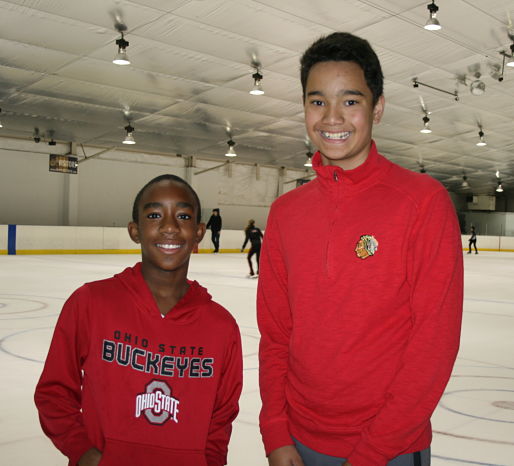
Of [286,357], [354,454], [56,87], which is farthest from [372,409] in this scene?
[56,87]

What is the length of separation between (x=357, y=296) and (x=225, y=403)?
1.86 feet

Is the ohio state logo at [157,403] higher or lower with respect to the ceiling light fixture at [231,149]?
lower

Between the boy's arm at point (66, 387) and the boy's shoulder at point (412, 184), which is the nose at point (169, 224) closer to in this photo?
the boy's arm at point (66, 387)

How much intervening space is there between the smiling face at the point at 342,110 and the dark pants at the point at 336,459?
0.71 metres

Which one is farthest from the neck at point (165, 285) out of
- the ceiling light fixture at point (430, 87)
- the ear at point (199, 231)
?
the ceiling light fixture at point (430, 87)

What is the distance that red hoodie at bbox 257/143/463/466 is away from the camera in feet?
4.50

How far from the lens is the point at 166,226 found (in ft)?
6.00

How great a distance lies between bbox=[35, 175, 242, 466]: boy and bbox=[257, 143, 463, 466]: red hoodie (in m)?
0.22

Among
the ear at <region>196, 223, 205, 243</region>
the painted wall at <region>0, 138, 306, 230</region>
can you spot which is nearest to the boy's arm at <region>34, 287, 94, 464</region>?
the ear at <region>196, 223, 205, 243</region>

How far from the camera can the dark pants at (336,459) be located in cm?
141

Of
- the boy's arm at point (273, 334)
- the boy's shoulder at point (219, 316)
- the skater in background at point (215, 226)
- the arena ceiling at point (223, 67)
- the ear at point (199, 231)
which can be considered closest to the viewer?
the boy's arm at point (273, 334)

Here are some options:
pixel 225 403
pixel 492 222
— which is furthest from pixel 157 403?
pixel 492 222

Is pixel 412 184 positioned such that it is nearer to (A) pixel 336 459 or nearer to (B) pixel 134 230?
(A) pixel 336 459

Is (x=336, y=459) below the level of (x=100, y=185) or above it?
below
